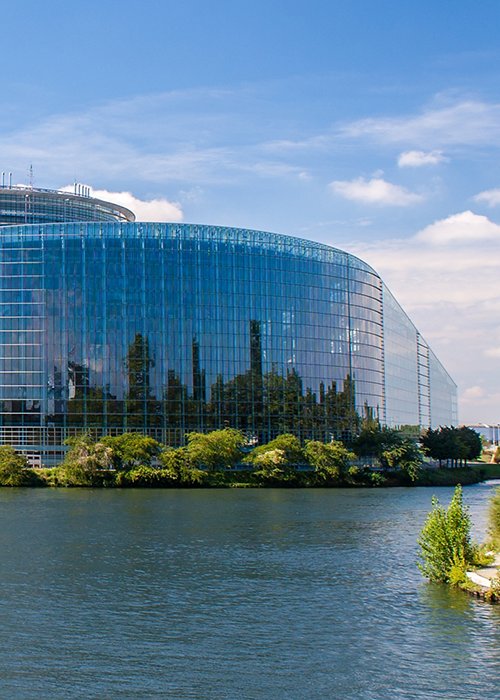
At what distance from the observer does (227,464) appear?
124125 millimetres

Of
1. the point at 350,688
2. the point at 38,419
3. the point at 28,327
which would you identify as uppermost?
the point at 28,327

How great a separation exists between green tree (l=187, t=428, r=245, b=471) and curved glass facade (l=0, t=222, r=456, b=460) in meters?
11.6

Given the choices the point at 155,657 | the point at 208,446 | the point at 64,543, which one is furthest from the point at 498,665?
the point at 208,446

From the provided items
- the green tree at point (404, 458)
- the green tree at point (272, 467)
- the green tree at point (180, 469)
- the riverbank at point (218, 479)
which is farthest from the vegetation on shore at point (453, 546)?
the green tree at point (404, 458)

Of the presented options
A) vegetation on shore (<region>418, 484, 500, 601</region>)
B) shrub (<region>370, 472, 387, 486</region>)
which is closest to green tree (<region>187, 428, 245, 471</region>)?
shrub (<region>370, 472, 387, 486</region>)

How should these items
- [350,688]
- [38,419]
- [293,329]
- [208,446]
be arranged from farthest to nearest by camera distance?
[293,329], [38,419], [208,446], [350,688]

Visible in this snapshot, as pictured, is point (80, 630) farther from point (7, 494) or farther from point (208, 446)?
point (208, 446)

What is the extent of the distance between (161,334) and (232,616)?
97456 mm

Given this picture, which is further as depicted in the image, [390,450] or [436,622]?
[390,450]

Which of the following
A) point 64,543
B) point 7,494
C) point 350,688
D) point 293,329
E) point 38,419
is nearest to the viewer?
point 350,688

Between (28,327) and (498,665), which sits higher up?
(28,327)

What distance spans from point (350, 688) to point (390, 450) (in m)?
106

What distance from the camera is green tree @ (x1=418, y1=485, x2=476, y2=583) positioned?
45.6 meters

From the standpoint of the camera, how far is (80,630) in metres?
37.9
